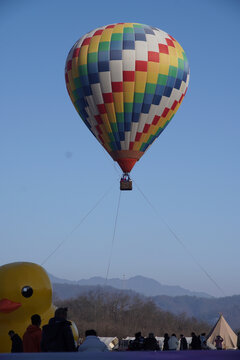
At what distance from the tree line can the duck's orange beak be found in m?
73.7

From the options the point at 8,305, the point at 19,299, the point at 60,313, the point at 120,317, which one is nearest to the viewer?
the point at 60,313

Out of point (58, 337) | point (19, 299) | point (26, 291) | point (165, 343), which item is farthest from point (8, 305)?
point (165, 343)

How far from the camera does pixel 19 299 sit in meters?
13.9

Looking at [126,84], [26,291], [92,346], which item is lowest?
[92,346]

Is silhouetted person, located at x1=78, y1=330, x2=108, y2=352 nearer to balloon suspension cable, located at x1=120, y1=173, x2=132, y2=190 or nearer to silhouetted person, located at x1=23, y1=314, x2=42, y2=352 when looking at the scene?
silhouetted person, located at x1=23, y1=314, x2=42, y2=352

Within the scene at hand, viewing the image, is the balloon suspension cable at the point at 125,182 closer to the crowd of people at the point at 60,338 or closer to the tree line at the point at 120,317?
the crowd of people at the point at 60,338

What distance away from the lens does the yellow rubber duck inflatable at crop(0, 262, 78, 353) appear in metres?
13.8

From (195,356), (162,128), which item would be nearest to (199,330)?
(162,128)

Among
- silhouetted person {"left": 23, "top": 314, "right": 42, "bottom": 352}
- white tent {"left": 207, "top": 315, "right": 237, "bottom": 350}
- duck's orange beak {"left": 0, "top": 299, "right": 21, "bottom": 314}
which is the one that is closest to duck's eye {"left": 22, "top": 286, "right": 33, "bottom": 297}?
duck's orange beak {"left": 0, "top": 299, "right": 21, "bottom": 314}

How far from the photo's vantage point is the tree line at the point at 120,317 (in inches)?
3720

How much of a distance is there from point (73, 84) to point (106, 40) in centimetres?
227

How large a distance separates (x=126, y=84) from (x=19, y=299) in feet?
46.6

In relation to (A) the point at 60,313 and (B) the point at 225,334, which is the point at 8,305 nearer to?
(A) the point at 60,313

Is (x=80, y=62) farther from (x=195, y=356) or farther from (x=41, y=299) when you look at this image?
(x=195, y=356)
